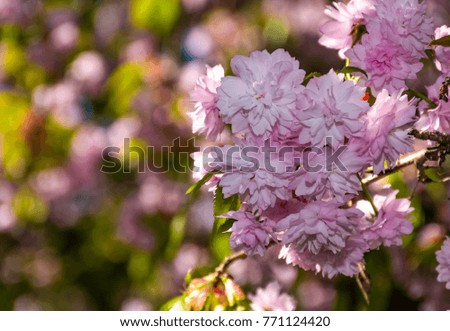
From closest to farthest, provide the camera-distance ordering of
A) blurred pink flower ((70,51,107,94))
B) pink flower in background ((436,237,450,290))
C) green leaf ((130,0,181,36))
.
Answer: pink flower in background ((436,237,450,290))
green leaf ((130,0,181,36))
blurred pink flower ((70,51,107,94))

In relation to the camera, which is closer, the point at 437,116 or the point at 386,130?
the point at 386,130

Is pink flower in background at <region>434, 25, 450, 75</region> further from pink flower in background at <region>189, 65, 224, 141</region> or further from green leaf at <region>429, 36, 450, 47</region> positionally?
pink flower in background at <region>189, 65, 224, 141</region>

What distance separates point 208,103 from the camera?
3.78 feet

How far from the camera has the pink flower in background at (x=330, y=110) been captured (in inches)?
40.1

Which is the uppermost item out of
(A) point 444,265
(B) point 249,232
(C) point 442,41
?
(C) point 442,41

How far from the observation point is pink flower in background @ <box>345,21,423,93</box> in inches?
45.4

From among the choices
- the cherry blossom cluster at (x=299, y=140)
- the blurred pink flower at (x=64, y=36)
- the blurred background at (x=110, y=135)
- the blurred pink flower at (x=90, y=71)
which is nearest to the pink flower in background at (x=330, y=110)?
the cherry blossom cluster at (x=299, y=140)

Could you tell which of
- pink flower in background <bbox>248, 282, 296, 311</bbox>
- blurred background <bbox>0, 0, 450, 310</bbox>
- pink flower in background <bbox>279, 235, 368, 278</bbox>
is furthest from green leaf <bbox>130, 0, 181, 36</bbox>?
pink flower in background <bbox>279, 235, 368, 278</bbox>

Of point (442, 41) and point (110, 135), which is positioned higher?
point (442, 41)

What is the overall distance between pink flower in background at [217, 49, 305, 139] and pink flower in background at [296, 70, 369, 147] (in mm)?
19

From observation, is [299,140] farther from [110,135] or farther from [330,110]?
[110,135]

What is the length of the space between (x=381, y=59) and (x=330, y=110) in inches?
7.3

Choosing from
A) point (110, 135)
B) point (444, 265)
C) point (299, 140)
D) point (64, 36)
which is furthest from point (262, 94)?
point (64, 36)
